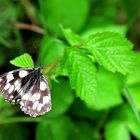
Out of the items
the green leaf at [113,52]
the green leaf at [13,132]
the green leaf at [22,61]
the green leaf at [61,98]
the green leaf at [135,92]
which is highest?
the green leaf at [22,61]

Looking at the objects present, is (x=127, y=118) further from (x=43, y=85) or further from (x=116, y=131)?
(x=43, y=85)

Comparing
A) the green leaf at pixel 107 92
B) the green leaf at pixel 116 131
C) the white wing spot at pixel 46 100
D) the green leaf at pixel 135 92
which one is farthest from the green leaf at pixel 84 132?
the white wing spot at pixel 46 100

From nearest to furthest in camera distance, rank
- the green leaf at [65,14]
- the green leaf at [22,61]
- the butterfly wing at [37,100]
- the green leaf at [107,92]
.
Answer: the butterfly wing at [37,100] < the green leaf at [22,61] < the green leaf at [107,92] < the green leaf at [65,14]

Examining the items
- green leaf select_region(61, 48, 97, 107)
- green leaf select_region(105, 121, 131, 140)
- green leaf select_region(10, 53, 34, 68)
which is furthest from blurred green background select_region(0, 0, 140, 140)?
green leaf select_region(10, 53, 34, 68)

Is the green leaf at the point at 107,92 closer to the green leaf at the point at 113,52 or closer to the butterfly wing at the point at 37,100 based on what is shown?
the green leaf at the point at 113,52

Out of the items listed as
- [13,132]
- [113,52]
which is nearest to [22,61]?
[113,52]

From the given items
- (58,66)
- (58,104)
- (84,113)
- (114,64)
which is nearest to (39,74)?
(58,66)
